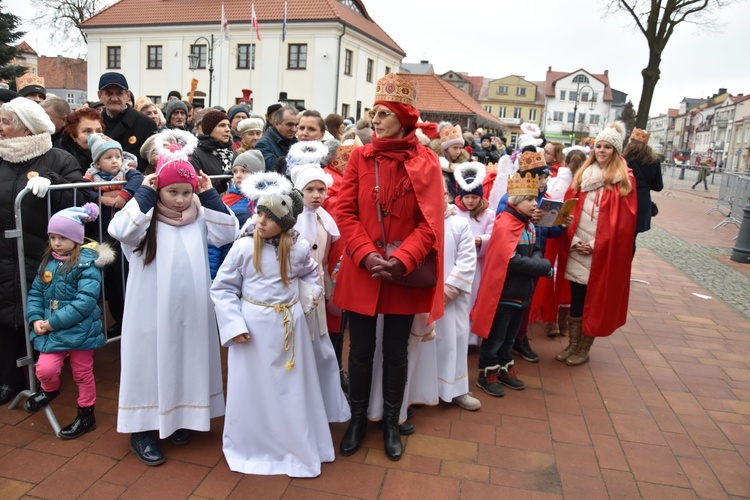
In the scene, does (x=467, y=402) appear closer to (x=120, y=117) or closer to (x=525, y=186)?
(x=525, y=186)

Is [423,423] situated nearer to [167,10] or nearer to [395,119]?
[395,119]

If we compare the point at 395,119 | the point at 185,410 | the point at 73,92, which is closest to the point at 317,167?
the point at 395,119

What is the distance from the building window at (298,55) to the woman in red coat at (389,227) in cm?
3428

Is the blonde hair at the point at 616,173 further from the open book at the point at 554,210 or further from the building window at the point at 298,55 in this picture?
the building window at the point at 298,55

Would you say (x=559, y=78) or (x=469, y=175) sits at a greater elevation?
(x=559, y=78)

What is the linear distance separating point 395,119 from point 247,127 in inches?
121

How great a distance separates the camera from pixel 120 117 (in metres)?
5.00

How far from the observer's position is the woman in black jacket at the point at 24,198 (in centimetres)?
356

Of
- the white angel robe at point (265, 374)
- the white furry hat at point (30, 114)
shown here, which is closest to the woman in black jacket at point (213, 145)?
the white furry hat at point (30, 114)

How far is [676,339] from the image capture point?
6.02 metres

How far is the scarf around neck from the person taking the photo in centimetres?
320

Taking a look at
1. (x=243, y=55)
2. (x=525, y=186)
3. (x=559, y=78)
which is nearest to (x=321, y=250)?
(x=525, y=186)

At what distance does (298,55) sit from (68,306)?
34.9 meters

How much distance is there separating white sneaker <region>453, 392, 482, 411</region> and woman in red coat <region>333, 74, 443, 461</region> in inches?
33.4
